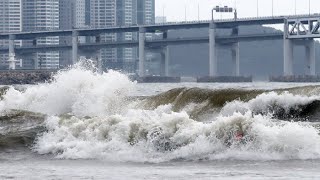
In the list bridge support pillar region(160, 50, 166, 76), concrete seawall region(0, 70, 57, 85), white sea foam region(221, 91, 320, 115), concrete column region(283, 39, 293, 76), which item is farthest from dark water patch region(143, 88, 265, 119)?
bridge support pillar region(160, 50, 166, 76)

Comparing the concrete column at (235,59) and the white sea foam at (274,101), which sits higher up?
the concrete column at (235,59)

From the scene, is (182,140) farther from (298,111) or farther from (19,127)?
(19,127)

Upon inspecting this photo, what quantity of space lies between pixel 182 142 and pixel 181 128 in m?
0.74

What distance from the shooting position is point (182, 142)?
23766mm

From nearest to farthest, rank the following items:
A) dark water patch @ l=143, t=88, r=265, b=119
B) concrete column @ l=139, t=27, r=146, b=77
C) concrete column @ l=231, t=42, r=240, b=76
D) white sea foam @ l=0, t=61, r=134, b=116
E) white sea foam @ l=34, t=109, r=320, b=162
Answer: white sea foam @ l=34, t=109, r=320, b=162
dark water patch @ l=143, t=88, r=265, b=119
white sea foam @ l=0, t=61, r=134, b=116
concrete column @ l=231, t=42, r=240, b=76
concrete column @ l=139, t=27, r=146, b=77

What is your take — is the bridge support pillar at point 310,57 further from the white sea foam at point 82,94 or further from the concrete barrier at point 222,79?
the white sea foam at point 82,94

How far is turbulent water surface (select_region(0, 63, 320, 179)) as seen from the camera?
2033 centimetres

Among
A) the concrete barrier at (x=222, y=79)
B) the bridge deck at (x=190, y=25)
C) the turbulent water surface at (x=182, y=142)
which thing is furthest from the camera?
the concrete barrier at (x=222, y=79)

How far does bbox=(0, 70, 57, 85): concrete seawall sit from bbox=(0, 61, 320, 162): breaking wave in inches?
5052

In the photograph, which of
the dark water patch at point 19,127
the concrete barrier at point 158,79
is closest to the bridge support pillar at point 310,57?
the concrete barrier at point 158,79

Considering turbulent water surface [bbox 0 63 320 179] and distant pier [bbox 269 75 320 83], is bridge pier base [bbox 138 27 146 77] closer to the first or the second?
distant pier [bbox 269 75 320 83]

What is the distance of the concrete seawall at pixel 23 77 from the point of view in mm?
166625

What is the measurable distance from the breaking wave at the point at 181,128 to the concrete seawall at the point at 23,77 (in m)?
128

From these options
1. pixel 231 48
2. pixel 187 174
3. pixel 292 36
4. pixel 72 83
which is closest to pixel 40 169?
pixel 187 174
